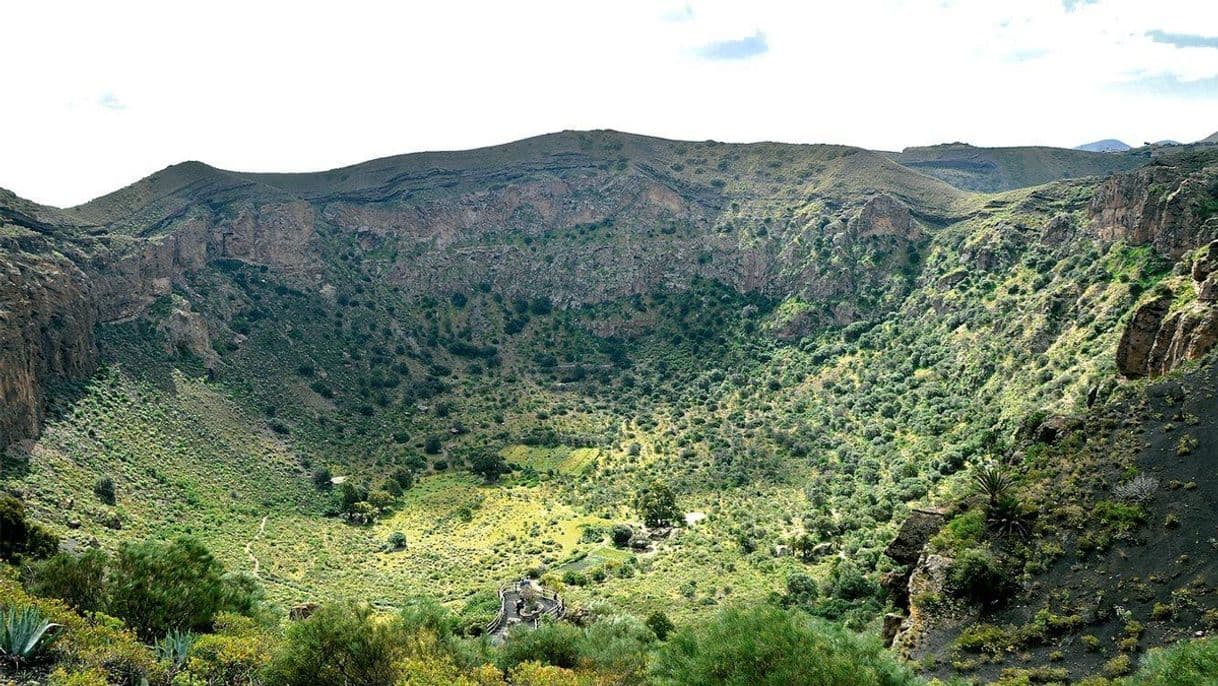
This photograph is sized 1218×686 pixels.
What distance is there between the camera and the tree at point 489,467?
77.1 metres

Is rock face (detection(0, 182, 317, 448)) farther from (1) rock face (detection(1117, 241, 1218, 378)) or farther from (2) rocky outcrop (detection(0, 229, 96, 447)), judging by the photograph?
(1) rock face (detection(1117, 241, 1218, 378))

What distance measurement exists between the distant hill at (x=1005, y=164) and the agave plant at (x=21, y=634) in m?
165

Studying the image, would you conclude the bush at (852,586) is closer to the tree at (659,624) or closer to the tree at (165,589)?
the tree at (659,624)

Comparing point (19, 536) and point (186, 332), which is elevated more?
point (186, 332)

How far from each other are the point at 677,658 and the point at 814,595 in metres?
23.4

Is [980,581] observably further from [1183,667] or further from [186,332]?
[186,332]

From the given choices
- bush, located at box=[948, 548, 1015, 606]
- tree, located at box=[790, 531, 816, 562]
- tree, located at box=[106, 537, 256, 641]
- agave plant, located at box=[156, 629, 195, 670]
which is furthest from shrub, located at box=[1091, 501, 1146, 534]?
tree, located at box=[106, 537, 256, 641]

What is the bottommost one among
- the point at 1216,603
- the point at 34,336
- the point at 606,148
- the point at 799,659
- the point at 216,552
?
the point at 216,552

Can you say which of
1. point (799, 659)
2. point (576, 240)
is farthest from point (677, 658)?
point (576, 240)

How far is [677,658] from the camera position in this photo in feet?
71.7

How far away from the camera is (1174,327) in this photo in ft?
115

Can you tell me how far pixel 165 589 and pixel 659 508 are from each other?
134 ft

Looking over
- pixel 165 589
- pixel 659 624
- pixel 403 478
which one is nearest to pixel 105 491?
pixel 403 478

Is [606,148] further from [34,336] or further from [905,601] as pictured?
[905,601]
